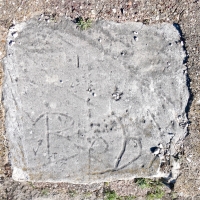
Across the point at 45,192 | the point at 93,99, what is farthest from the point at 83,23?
the point at 45,192

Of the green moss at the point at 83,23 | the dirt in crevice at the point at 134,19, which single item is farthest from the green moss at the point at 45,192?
the green moss at the point at 83,23

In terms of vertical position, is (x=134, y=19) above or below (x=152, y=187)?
above

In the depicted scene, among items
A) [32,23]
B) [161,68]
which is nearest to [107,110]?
[161,68]

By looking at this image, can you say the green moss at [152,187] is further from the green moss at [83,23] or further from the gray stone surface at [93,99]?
the green moss at [83,23]

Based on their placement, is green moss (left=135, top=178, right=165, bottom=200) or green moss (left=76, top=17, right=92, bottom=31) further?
green moss (left=135, top=178, right=165, bottom=200)

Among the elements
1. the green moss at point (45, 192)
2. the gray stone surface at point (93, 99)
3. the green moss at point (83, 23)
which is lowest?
the green moss at point (45, 192)

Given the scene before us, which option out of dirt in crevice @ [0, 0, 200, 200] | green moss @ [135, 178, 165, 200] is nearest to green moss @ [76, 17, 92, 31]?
dirt in crevice @ [0, 0, 200, 200]

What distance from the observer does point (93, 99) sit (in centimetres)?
447

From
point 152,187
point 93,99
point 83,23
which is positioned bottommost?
point 152,187

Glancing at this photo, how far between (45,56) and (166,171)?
7.00 feet

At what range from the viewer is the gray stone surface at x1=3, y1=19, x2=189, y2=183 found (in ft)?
14.5

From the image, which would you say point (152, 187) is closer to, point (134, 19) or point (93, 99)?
point (93, 99)

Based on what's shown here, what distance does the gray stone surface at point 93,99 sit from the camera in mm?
4422

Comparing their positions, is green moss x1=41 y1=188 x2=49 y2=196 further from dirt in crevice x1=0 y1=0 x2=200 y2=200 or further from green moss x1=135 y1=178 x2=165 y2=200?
green moss x1=135 y1=178 x2=165 y2=200
